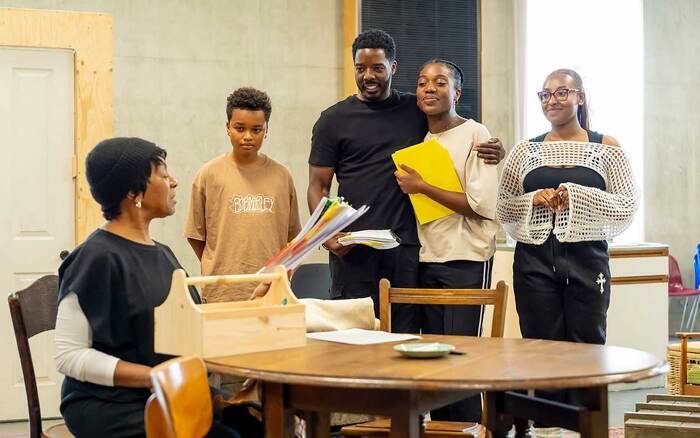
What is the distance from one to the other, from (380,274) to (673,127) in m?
5.50

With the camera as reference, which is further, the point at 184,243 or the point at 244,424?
the point at 184,243

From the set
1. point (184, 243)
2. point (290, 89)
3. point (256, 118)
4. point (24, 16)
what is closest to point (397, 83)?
point (290, 89)

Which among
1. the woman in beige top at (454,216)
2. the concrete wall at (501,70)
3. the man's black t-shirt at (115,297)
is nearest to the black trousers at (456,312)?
the woman in beige top at (454,216)

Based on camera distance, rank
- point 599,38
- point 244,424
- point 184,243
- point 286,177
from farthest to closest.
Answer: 1. point 599,38
2. point 184,243
3. point 286,177
4. point 244,424

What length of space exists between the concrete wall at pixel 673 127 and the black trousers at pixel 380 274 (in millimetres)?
5177

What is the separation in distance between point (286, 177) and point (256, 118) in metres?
0.27

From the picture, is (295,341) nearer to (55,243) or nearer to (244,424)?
(244,424)

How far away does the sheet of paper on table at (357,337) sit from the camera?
96.3 inches

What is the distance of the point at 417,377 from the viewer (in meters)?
1.85

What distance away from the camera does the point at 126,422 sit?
7.26 ft

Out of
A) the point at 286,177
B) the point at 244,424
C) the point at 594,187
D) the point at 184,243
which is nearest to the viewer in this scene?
the point at 244,424

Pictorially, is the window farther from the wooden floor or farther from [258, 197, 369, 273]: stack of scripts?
[258, 197, 369, 273]: stack of scripts

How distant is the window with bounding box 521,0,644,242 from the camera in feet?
23.2

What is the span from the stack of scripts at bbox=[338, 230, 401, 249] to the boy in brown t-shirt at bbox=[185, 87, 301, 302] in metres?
0.48
